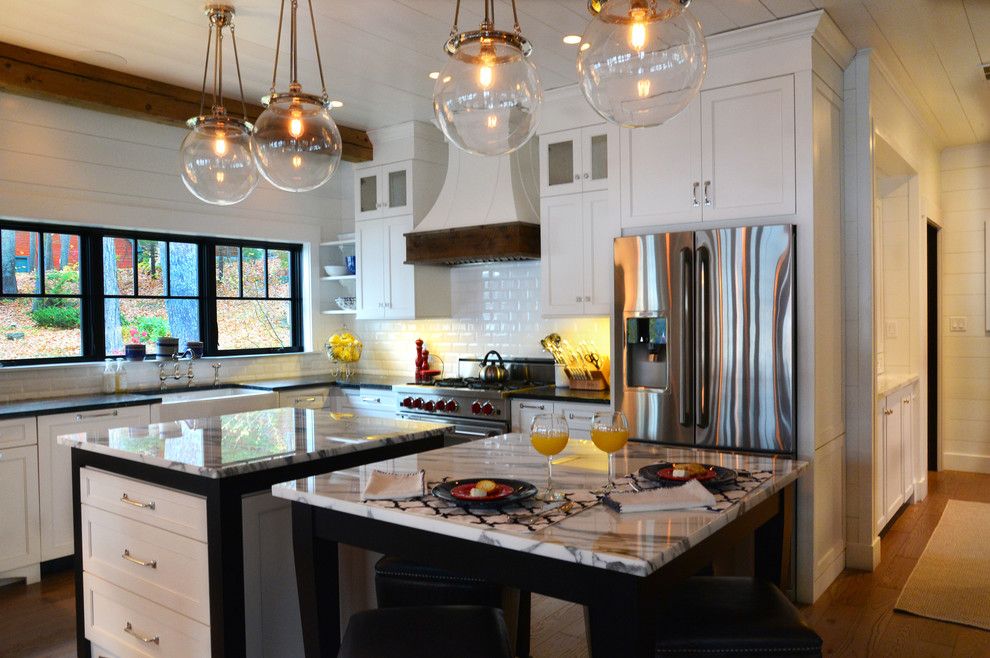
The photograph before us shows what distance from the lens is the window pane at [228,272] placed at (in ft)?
19.5

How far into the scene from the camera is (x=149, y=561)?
2768 millimetres

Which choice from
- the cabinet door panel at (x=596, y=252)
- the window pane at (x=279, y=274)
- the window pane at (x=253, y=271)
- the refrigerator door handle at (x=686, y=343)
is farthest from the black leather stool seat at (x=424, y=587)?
the window pane at (x=279, y=274)

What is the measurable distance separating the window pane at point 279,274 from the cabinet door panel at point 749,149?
3815 mm

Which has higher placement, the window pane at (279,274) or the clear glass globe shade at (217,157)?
the clear glass globe shade at (217,157)

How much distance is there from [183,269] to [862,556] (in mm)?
4983

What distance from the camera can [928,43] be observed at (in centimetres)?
418

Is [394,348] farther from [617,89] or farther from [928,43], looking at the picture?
[617,89]

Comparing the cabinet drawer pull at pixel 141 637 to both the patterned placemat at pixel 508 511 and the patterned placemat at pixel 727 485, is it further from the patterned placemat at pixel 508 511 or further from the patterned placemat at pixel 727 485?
the patterned placemat at pixel 727 485

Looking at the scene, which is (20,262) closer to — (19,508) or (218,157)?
(19,508)

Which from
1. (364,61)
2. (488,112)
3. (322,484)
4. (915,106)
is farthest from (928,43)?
(322,484)

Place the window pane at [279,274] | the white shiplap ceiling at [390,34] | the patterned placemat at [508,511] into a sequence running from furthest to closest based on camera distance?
the window pane at [279,274]
the white shiplap ceiling at [390,34]
the patterned placemat at [508,511]

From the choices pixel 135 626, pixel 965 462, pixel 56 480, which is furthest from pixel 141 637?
pixel 965 462

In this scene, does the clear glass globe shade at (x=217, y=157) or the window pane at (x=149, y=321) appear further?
the window pane at (x=149, y=321)

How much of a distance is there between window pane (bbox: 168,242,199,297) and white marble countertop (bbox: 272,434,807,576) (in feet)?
12.2
